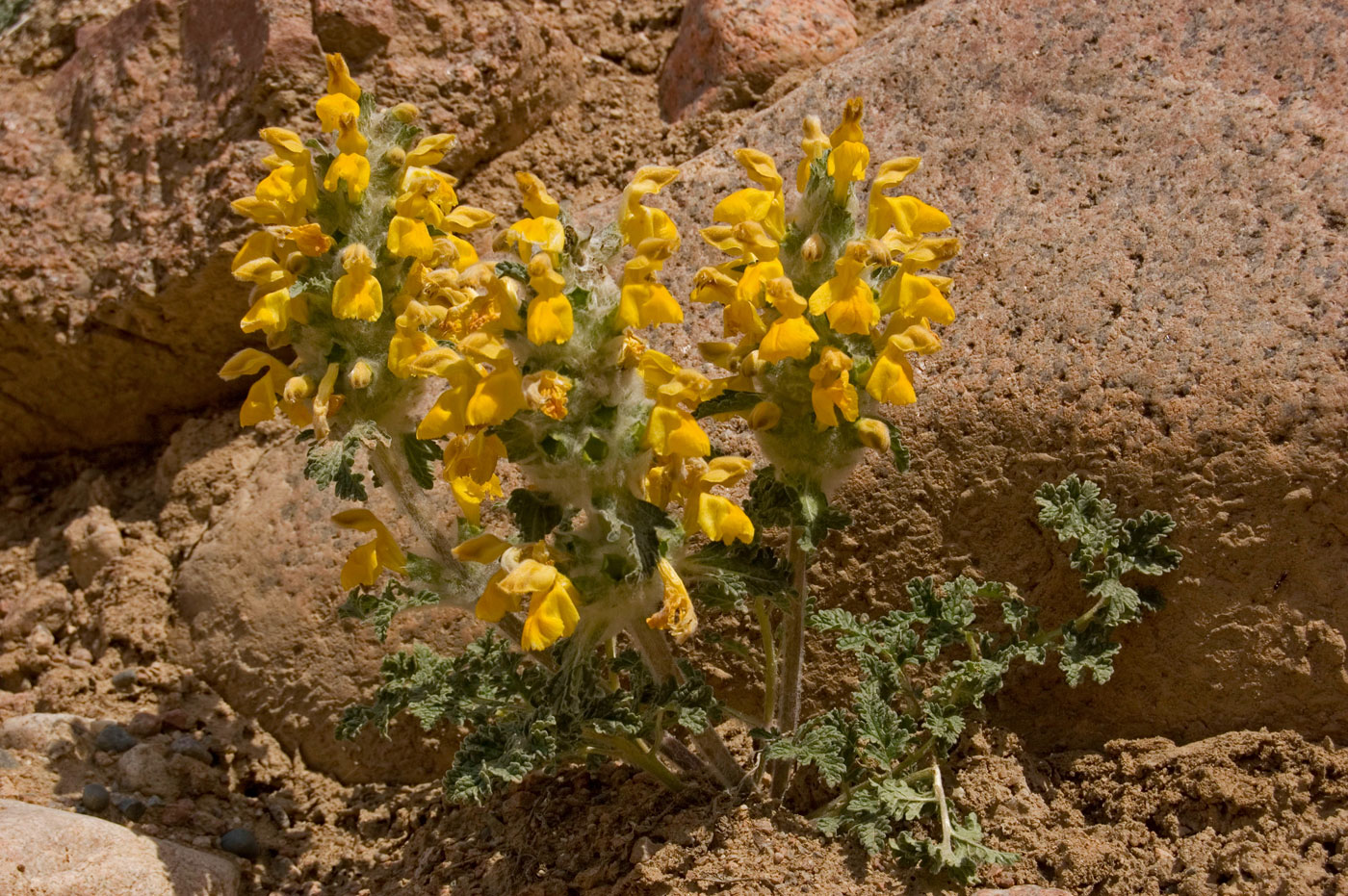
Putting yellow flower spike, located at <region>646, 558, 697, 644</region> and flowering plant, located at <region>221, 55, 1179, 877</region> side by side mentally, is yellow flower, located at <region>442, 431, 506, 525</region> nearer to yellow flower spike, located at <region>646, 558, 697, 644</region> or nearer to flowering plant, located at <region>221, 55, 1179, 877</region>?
flowering plant, located at <region>221, 55, 1179, 877</region>

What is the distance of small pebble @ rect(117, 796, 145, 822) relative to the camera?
387 cm

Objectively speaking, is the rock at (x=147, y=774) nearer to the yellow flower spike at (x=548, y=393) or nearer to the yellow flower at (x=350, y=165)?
the yellow flower at (x=350, y=165)

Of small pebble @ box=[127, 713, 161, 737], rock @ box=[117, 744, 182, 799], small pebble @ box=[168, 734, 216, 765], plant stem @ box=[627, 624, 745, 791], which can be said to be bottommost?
rock @ box=[117, 744, 182, 799]

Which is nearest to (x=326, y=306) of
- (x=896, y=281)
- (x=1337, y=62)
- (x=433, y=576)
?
(x=433, y=576)

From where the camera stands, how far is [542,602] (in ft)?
9.05

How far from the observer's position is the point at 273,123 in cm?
488

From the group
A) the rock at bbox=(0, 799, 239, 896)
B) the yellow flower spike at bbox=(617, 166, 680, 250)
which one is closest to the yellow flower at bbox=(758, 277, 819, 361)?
the yellow flower spike at bbox=(617, 166, 680, 250)

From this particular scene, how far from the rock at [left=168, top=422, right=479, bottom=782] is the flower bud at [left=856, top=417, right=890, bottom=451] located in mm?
1769

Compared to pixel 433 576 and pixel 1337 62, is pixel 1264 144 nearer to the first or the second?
pixel 1337 62

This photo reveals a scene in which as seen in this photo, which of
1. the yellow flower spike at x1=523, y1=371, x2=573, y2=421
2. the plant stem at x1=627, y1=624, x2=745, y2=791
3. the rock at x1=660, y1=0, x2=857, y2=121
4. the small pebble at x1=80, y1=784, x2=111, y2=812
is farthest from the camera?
the rock at x1=660, y1=0, x2=857, y2=121

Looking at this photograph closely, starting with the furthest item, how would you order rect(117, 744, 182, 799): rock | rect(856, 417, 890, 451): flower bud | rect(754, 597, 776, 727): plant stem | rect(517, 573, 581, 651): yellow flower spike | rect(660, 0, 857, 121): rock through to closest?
rect(660, 0, 857, 121): rock
rect(117, 744, 182, 799): rock
rect(754, 597, 776, 727): plant stem
rect(856, 417, 890, 451): flower bud
rect(517, 573, 581, 651): yellow flower spike

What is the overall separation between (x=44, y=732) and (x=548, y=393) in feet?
8.41

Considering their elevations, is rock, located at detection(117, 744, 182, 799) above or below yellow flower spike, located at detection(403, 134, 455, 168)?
below

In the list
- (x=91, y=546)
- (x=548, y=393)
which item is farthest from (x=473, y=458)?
(x=91, y=546)
